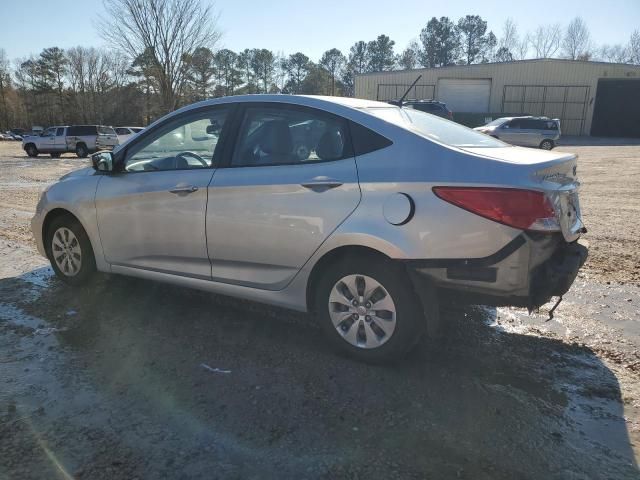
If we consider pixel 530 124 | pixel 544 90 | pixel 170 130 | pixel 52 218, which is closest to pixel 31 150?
pixel 530 124

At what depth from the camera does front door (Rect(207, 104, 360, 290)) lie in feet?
10.9

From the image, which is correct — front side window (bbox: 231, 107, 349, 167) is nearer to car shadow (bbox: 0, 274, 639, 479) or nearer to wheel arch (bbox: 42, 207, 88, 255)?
car shadow (bbox: 0, 274, 639, 479)

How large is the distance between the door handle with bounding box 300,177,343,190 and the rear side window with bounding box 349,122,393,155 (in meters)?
0.24

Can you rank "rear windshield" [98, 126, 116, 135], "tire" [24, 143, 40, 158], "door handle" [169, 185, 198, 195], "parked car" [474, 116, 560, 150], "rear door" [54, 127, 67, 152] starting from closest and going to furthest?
1. "door handle" [169, 185, 198, 195]
2. "parked car" [474, 116, 560, 150]
3. "rear door" [54, 127, 67, 152]
4. "rear windshield" [98, 126, 116, 135]
5. "tire" [24, 143, 40, 158]

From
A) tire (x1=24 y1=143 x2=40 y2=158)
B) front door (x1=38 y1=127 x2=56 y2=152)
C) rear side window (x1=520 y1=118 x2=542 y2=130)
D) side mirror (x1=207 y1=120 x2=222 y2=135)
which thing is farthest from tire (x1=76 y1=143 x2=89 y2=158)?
side mirror (x1=207 y1=120 x2=222 y2=135)

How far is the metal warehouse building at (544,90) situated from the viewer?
142ft

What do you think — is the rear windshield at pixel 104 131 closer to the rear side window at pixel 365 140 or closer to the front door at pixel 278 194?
the front door at pixel 278 194

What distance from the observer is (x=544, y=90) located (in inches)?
1735

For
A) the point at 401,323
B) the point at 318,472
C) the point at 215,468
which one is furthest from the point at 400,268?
the point at 215,468

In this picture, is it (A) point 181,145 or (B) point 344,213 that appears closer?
(B) point 344,213

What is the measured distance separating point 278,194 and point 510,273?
160 centimetres

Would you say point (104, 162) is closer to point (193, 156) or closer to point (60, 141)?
point (193, 156)

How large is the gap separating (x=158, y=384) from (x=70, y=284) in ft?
7.36

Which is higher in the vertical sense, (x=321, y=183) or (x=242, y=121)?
(x=242, y=121)
